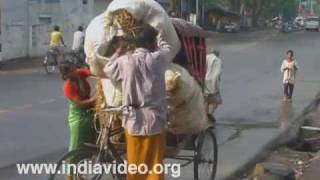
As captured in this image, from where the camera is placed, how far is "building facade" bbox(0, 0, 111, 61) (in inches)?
1096

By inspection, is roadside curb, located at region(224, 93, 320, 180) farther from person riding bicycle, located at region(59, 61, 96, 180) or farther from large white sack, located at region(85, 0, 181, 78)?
large white sack, located at region(85, 0, 181, 78)

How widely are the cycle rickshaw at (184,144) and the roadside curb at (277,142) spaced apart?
2.71 feet

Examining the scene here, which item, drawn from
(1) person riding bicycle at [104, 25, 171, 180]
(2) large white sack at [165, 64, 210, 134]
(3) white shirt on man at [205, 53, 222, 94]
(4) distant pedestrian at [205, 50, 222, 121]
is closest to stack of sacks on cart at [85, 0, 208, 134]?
(2) large white sack at [165, 64, 210, 134]

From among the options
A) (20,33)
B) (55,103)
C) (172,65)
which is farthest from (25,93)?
(20,33)

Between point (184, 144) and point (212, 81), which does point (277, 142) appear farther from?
point (184, 144)

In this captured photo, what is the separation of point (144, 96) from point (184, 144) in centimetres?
134

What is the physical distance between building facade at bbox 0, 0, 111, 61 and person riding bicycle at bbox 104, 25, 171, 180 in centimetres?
2042

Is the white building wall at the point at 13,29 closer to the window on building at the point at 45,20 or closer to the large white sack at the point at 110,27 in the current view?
the window on building at the point at 45,20

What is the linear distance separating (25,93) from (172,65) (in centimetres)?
1066

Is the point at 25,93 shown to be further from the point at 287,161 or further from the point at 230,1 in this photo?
the point at 230,1

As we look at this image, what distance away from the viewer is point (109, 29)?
6.43 metres

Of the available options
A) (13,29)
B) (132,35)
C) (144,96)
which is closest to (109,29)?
(132,35)

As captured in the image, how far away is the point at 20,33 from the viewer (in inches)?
1145

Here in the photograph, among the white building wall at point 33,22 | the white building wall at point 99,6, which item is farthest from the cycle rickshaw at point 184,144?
the white building wall at point 99,6
